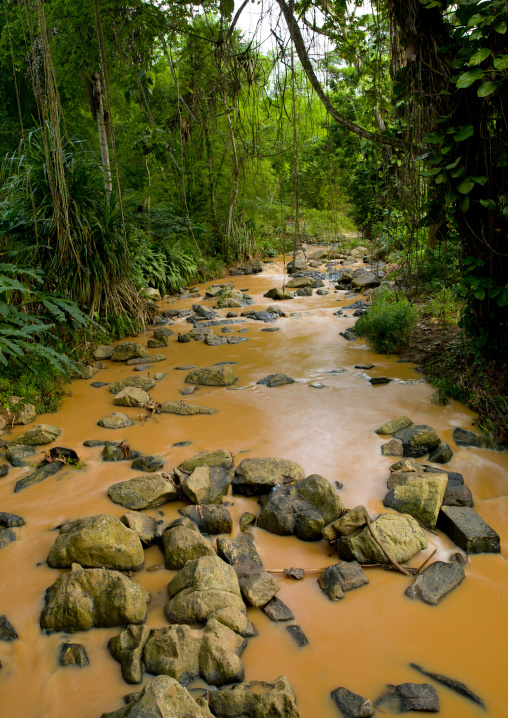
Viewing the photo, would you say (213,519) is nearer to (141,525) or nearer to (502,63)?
(141,525)

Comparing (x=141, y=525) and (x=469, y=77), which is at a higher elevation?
(x=469, y=77)

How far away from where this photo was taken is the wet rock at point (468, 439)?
12.0ft

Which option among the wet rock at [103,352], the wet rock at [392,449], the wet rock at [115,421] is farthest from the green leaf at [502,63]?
the wet rock at [103,352]

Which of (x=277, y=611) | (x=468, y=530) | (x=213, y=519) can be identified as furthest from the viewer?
(x=213, y=519)

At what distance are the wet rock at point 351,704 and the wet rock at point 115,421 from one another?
9.09 ft

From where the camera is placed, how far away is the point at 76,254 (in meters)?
5.28

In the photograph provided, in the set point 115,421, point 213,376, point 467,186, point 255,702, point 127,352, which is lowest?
point 255,702

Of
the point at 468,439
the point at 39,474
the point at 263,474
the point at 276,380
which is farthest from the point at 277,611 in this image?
the point at 276,380

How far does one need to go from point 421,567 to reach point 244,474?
1194mm

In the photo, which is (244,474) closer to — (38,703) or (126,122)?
(38,703)

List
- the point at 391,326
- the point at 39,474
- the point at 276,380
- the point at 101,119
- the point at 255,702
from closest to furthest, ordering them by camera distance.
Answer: the point at 255,702
the point at 39,474
the point at 276,380
the point at 391,326
the point at 101,119

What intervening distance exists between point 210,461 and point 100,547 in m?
1.10

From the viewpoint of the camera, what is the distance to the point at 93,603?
7.11 ft

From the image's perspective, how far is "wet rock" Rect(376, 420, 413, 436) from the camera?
3832 mm
